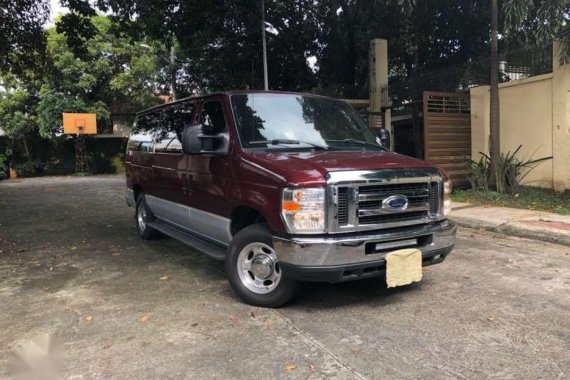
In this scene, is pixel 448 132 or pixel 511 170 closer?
pixel 511 170

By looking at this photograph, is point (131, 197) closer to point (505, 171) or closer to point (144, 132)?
point (144, 132)

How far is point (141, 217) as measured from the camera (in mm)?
7992

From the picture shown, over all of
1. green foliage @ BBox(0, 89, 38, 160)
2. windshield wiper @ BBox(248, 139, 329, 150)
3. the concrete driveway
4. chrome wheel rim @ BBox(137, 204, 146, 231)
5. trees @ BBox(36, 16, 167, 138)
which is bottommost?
the concrete driveway

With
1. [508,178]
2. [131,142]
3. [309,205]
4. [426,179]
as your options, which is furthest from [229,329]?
[508,178]

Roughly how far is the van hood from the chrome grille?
0.16 m

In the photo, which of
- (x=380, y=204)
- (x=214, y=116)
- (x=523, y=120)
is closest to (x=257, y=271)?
(x=380, y=204)

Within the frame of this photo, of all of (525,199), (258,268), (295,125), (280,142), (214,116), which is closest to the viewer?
(258,268)

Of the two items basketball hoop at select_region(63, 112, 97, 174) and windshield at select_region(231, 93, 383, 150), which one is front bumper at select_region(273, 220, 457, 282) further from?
basketball hoop at select_region(63, 112, 97, 174)

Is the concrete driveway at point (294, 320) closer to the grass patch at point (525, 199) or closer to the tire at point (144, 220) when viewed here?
the tire at point (144, 220)

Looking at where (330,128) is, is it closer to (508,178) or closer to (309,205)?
(309,205)

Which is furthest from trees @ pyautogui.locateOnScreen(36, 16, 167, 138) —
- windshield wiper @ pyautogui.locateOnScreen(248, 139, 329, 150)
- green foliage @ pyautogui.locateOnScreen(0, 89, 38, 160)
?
windshield wiper @ pyautogui.locateOnScreen(248, 139, 329, 150)

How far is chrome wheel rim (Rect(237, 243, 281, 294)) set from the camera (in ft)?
15.0

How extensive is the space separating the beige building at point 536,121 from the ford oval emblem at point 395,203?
7996 mm

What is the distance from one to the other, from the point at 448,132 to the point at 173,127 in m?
7.91
